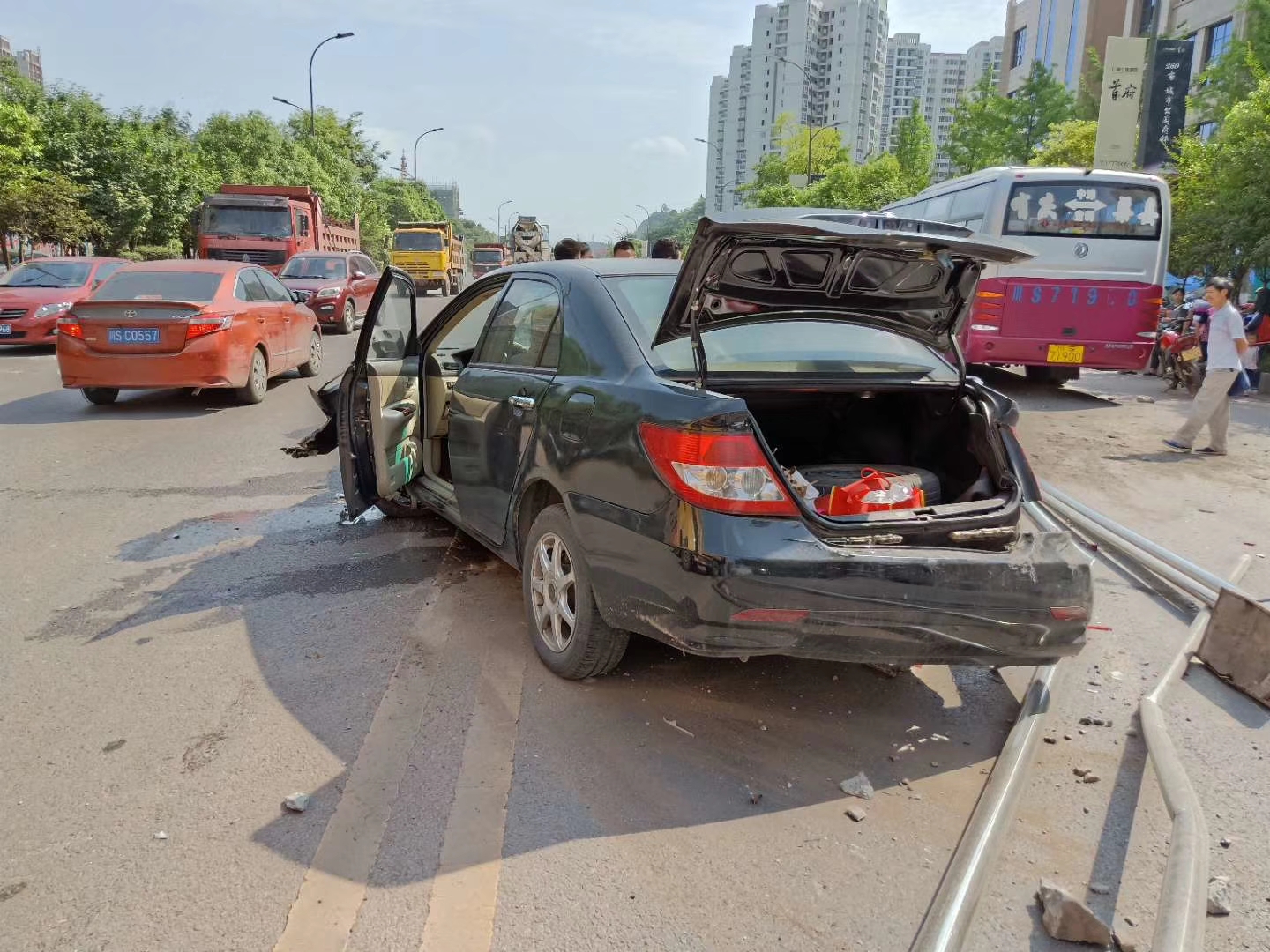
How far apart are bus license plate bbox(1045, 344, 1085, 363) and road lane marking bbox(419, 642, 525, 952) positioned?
32.5 feet

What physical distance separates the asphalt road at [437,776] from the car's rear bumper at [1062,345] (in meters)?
7.50

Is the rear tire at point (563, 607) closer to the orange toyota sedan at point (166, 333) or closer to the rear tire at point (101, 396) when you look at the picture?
the orange toyota sedan at point (166, 333)

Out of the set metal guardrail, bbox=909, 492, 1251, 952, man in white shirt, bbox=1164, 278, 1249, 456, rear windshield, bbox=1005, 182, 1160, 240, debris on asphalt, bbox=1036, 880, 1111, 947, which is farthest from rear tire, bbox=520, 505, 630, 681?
rear windshield, bbox=1005, 182, 1160, 240

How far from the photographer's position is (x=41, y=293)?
15.7 m

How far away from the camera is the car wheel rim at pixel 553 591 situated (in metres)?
3.75

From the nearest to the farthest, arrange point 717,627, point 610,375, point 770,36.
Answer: point 717,627 < point 610,375 < point 770,36

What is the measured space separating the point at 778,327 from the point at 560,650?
5.06 feet

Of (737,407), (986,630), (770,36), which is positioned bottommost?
(986,630)

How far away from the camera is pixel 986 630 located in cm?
321

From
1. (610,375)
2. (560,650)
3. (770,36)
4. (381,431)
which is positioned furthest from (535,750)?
(770,36)

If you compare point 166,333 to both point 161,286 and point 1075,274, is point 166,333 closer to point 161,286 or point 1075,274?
point 161,286

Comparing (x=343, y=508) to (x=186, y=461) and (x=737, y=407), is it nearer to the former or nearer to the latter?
(x=186, y=461)

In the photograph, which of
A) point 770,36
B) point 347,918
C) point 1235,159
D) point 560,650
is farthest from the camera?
point 770,36

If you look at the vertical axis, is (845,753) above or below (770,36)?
below
